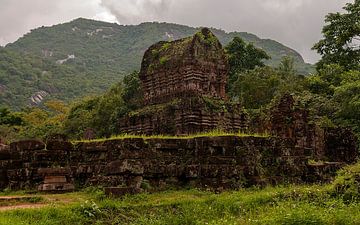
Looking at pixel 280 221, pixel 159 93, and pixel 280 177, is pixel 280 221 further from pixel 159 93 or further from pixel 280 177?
pixel 159 93

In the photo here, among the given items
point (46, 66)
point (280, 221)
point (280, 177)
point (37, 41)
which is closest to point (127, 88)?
point (280, 177)

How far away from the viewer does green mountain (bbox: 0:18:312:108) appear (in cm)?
8188

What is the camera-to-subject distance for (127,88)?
132ft

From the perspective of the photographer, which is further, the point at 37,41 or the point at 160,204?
the point at 37,41

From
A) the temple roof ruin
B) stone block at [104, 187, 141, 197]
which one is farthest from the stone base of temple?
stone block at [104, 187, 141, 197]

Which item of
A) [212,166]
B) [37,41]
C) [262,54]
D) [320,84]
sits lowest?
[212,166]

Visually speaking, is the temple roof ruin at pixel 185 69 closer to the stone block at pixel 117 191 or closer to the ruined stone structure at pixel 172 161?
the ruined stone structure at pixel 172 161

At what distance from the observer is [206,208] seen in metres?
8.44

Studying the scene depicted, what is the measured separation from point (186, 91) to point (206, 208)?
9.30 m

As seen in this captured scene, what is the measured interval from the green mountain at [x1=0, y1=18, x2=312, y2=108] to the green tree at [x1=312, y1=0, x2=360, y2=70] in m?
36.2

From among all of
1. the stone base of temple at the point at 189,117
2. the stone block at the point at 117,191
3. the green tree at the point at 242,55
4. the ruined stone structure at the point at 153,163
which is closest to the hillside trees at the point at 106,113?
the green tree at the point at 242,55

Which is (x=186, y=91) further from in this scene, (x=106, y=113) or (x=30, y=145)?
(x=106, y=113)

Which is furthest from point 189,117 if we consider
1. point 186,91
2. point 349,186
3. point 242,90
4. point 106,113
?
point 106,113

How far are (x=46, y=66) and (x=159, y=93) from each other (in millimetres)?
79354
